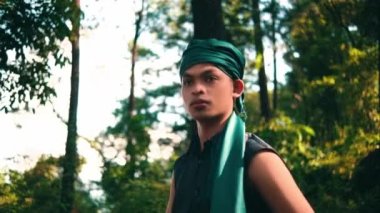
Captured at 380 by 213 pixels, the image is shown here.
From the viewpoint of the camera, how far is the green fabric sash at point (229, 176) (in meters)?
1.89

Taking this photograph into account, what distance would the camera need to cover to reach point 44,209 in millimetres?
10500

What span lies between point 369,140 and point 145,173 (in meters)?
5.92

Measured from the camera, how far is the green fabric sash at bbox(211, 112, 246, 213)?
1886 millimetres

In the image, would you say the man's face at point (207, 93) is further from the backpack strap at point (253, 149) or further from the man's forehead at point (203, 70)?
the backpack strap at point (253, 149)

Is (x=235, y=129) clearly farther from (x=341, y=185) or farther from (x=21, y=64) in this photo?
(x=341, y=185)

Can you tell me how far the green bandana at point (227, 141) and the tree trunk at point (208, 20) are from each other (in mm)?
6253

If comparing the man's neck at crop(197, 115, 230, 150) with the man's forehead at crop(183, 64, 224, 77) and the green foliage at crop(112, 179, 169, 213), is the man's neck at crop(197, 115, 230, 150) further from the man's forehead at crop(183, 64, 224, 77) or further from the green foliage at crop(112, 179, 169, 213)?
the green foliage at crop(112, 179, 169, 213)

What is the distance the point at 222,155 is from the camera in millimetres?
2004

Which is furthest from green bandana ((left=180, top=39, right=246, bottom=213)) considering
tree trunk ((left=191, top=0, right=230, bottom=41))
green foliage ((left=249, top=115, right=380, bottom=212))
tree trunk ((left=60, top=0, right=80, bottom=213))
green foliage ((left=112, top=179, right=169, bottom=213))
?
green foliage ((left=112, top=179, right=169, bottom=213))

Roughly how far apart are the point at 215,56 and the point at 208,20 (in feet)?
21.2

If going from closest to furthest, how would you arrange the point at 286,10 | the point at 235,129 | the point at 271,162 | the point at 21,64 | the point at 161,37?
the point at 271,162, the point at 235,129, the point at 21,64, the point at 286,10, the point at 161,37

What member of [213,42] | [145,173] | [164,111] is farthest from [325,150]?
[164,111]

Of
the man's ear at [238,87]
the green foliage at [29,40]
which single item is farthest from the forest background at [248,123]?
the man's ear at [238,87]

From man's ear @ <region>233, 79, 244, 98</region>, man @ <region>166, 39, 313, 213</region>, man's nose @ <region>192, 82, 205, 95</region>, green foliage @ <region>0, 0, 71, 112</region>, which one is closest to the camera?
man @ <region>166, 39, 313, 213</region>
